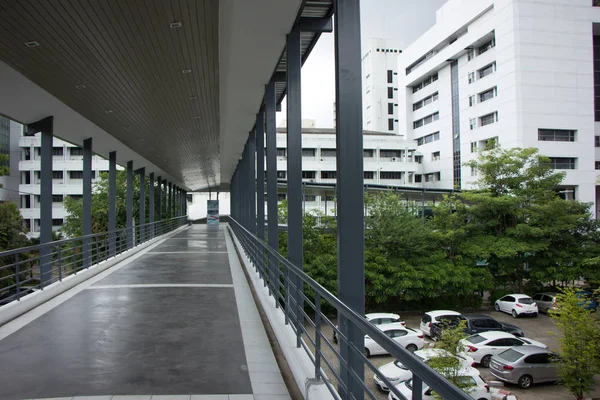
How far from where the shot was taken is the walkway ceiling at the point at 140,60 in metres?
5.20

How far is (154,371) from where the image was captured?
12.4 feet

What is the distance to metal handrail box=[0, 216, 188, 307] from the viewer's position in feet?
20.7

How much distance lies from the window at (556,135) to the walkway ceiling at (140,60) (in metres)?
32.6

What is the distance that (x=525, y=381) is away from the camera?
16172mm

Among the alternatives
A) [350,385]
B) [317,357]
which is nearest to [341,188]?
[317,357]

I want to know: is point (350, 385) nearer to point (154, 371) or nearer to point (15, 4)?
point (154, 371)

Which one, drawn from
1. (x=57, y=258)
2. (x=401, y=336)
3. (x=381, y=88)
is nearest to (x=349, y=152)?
(x=57, y=258)

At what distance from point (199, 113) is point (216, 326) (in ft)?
22.2

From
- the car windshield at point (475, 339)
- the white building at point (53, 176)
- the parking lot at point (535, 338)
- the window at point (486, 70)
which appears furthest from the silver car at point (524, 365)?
the white building at point (53, 176)

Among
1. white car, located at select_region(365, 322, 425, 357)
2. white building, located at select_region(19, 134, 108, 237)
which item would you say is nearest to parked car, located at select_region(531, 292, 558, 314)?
white car, located at select_region(365, 322, 425, 357)

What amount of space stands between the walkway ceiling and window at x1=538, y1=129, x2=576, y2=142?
32.6 m

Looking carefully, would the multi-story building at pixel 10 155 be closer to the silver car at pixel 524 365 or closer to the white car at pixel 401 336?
the white car at pixel 401 336

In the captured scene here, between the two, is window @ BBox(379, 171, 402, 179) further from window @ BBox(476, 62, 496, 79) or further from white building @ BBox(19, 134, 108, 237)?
white building @ BBox(19, 134, 108, 237)

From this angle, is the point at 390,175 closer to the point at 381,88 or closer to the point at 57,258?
the point at 381,88
